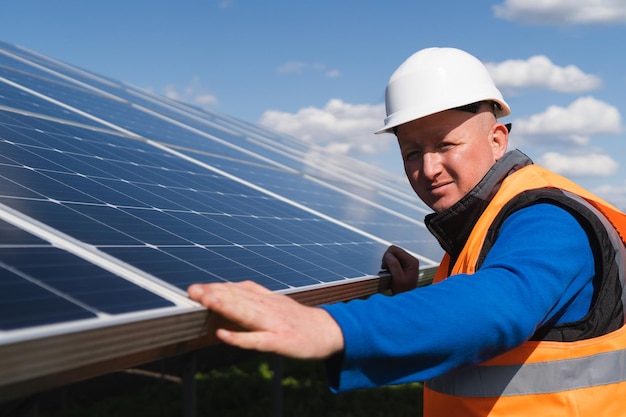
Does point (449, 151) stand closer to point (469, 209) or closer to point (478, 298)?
point (469, 209)

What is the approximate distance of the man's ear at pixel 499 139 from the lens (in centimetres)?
366

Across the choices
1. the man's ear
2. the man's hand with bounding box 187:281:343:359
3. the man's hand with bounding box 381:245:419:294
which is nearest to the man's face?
the man's ear

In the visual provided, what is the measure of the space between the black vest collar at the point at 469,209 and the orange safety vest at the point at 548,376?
255mm

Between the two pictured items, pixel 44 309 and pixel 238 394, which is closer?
pixel 44 309

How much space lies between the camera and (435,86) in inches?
145

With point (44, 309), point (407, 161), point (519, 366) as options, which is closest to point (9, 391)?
point (44, 309)

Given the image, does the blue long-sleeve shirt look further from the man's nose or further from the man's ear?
the man's ear

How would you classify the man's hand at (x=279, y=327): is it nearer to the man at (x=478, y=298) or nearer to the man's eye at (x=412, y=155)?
the man at (x=478, y=298)

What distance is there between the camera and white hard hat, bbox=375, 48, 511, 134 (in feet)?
11.8

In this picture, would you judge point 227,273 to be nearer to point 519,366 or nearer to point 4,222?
point 4,222

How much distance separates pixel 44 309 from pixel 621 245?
2301mm

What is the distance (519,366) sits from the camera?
9.70ft

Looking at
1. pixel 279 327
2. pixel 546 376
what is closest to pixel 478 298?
pixel 279 327

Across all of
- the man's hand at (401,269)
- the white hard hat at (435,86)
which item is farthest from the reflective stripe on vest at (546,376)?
the man's hand at (401,269)
